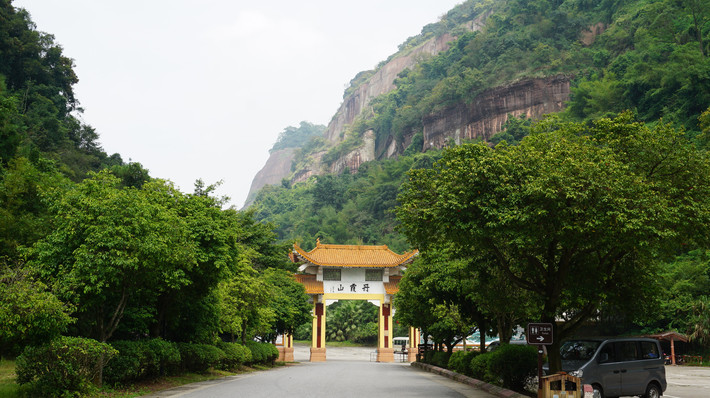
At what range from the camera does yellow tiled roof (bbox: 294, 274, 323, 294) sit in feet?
144

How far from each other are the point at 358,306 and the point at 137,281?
199 ft

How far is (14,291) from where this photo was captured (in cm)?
998

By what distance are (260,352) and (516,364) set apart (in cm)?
1678

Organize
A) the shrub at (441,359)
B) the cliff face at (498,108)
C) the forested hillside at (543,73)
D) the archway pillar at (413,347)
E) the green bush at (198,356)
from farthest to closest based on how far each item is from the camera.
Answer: the cliff face at (498,108), the forested hillside at (543,73), the archway pillar at (413,347), the shrub at (441,359), the green bush at (198,356)

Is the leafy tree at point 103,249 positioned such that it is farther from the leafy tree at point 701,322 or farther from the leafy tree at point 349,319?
the leafy tree at point 349,319

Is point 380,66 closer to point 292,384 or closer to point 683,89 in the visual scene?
point 683,89

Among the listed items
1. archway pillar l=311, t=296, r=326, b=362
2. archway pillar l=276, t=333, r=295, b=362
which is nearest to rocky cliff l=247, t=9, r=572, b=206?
archway pillar l=311, t=296, r=326, b=362

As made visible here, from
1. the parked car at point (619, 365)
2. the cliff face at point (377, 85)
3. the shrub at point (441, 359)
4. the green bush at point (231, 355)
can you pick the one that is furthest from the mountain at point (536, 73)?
the parked car at point (619, 365)

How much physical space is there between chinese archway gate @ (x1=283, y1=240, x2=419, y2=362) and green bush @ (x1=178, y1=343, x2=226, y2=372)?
23.7 metres

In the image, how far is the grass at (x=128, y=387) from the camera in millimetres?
11264

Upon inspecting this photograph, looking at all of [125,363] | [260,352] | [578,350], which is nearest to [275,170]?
[260,352]

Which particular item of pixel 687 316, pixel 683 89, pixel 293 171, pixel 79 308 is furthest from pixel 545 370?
pixel 293 171

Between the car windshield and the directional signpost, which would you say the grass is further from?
the car windshield

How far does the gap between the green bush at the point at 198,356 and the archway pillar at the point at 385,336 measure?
988 inches
